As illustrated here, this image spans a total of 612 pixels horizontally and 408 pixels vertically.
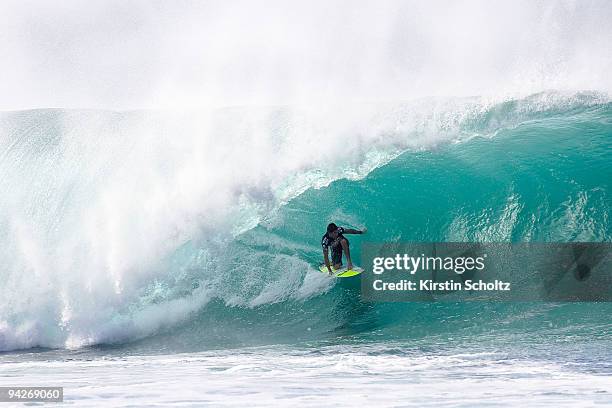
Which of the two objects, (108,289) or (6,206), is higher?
(6,206)

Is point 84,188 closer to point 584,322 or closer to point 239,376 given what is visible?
point 239,376

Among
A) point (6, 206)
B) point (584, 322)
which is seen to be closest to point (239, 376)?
point (584, 322)

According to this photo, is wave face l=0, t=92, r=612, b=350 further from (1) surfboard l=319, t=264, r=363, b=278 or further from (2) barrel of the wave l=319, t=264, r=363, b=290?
(1) surfboard l=319, t=264, r=363, b=278

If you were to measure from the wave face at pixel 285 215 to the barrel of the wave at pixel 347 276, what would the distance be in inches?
4.6

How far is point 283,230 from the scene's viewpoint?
10516mm

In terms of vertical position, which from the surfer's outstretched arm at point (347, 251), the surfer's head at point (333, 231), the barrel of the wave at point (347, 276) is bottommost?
the barrel of the wave at point (347, 276)

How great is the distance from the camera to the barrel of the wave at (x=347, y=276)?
937cm

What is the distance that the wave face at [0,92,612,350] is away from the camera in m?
9.78

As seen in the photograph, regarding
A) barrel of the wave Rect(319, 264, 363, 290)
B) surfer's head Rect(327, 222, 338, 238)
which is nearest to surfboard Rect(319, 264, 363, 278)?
barrel of the wave Rect(319, 264, 363, 290)

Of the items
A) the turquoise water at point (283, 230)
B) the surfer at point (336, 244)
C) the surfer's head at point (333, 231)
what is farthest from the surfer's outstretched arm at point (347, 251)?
the turquoise water at point (283, 230)

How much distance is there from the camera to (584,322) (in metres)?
8.84

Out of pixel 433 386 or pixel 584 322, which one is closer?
pixel 433 386

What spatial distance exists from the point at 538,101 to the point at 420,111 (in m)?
2.10

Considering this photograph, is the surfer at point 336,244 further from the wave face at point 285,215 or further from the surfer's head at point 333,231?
the wave face at point 285,215
